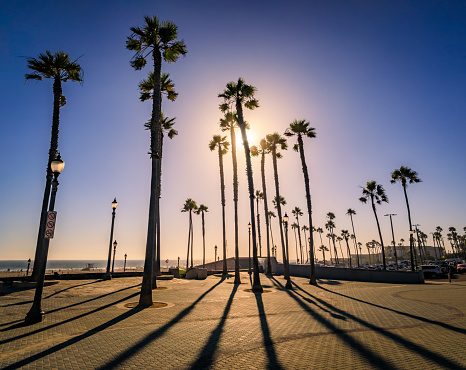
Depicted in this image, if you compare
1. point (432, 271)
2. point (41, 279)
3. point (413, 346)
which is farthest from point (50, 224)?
point (432, 271)

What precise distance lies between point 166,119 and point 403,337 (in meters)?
25.3

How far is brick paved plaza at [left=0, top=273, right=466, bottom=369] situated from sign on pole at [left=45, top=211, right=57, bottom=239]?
2.94 m

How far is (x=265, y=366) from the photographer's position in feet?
17.6

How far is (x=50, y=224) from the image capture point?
9.45m

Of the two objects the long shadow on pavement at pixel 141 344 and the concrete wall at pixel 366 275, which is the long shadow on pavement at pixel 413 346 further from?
the concrete wall at pixel 366 275

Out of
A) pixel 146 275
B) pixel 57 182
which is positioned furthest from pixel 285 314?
pixel 57 182

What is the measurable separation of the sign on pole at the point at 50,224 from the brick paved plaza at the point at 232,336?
294cm

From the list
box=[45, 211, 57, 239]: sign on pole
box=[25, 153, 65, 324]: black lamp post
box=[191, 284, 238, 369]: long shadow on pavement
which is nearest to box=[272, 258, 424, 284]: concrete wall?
box=[191, 284, 238, 369]: long shadow on pavement

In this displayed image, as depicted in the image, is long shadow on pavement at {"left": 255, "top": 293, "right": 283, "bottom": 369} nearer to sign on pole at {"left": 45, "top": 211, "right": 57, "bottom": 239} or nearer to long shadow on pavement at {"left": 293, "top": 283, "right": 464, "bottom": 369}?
long shadow on pavement at {"left": 293, "top": 283, "right": 464, "bottom": 369}

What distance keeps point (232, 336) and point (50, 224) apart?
7639mm

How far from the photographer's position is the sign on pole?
9.35m

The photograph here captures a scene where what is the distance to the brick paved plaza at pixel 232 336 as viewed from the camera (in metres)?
5.59

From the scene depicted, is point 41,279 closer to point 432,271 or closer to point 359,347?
point 359,347

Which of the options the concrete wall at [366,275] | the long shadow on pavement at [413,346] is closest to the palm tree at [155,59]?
the long shadow on pavement at [413,346]
